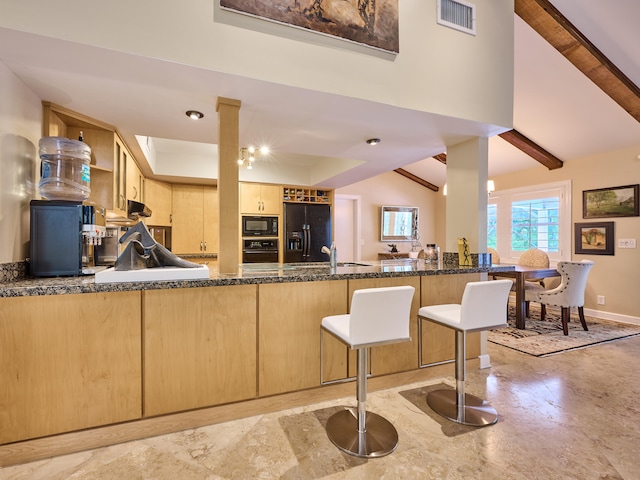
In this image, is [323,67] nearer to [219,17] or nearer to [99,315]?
[219,17]

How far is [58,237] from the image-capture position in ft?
6.26

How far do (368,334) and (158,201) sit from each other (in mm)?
4398

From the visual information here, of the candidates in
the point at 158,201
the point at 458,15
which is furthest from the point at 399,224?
the point at 458,15

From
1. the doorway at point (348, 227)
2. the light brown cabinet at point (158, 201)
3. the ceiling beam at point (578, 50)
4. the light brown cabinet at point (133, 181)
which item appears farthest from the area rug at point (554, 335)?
the light brown cabinet at point (158, 201)

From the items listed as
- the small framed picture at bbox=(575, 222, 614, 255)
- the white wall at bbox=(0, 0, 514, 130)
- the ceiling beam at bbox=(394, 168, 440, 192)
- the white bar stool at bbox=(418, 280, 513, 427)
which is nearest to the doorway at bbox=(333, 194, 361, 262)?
the ceiling beam at bbox=(394, 168, 440, 192)

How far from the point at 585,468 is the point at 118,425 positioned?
258cm

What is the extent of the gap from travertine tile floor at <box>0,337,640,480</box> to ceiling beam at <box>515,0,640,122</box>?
10.7 feet

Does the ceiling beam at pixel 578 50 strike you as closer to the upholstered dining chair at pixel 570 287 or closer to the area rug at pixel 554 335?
the upholstered dining chair at pixel 570 287

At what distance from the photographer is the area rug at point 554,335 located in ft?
11.4

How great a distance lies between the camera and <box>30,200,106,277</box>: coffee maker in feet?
6.16

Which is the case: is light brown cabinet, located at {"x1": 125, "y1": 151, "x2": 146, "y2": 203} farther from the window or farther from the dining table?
the window

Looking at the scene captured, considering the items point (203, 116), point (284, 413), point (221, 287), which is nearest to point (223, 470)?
point (284, 413)

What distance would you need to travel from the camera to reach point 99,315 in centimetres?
175

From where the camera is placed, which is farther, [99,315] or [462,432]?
[462,432]
